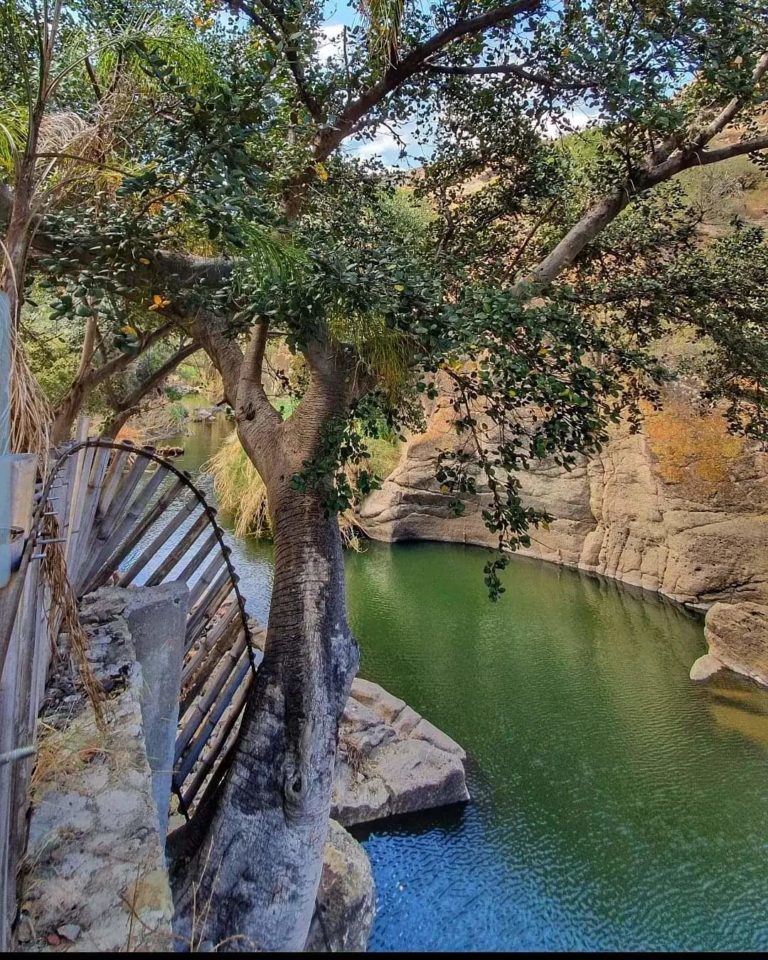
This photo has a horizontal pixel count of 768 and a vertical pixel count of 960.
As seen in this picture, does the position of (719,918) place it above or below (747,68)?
→ below

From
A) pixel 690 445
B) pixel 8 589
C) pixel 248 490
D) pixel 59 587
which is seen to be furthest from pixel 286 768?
pixel 248 490

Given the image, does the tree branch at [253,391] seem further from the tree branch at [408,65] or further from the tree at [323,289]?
the tree branch at [408,65]

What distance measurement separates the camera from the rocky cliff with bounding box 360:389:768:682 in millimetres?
8734

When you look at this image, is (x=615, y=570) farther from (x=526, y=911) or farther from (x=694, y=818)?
(x=526, y=911)

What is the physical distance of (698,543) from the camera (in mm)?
9109

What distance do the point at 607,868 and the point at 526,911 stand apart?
0.76 metres

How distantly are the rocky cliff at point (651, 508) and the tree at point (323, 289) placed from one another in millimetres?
4152

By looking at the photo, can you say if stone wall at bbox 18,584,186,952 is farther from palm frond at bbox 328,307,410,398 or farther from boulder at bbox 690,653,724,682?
boulder at bbox 690,653,724,682

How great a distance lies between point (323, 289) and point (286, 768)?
7.68ft

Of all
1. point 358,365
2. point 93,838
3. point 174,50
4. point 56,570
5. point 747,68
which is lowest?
point 93,838

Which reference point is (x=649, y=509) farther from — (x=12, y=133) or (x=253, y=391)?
(x=12, y=133)

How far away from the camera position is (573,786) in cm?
550

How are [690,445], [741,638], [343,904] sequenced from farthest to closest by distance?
1. [690,445]
2. [741,638]
3. [343,904]

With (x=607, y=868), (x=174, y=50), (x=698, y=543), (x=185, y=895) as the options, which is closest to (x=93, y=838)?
(x=185, y=895)
